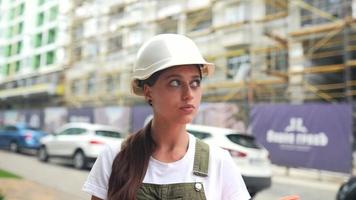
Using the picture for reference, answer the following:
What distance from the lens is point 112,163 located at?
1630mm

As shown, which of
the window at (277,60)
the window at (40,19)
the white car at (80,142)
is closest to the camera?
the white car at (80,142)

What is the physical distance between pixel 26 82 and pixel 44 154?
3497 cm

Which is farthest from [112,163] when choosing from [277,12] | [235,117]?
[277,12]

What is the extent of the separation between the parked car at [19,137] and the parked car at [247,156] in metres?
11.2

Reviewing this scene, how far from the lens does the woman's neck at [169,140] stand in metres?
1.61

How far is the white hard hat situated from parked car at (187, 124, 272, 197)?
20.6 feet

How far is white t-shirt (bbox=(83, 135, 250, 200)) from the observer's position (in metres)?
1.53

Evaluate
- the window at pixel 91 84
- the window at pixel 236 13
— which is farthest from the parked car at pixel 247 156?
the window at pixel 91 84

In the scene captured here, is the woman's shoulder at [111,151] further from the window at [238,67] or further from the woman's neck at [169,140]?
the window at [238,67]

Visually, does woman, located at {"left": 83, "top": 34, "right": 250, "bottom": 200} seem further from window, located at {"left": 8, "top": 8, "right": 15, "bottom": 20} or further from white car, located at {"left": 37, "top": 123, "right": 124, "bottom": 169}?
window, located at {"left": 8, "top": 8, "right": 15, "bottom": 20}

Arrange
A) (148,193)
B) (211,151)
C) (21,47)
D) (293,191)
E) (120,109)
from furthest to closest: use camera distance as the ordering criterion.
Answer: (21,47) → (120,109) → (293,191) → (211,151) → (148,193)

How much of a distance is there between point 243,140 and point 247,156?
49 centimetres

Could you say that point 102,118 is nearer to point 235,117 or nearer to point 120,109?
point 120,109

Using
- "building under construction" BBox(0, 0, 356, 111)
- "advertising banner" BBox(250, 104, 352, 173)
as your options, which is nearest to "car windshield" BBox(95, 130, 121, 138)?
"advertising banner" BBox(250, 104, 352, 173)
